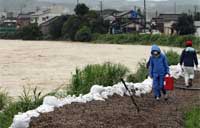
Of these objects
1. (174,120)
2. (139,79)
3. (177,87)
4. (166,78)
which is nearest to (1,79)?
(139,79)

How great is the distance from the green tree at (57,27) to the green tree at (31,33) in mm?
2217

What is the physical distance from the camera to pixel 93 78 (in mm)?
11164

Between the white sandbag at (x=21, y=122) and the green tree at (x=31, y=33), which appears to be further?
the green tree at (x=31, y=33)

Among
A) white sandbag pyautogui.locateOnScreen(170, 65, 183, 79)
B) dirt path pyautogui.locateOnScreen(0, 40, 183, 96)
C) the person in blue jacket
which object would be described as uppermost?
the person in blue jacket

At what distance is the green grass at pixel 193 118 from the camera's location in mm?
6754

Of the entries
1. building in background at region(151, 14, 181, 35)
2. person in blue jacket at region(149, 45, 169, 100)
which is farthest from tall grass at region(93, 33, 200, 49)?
person in blue jacket at region(149, 45, 169, 100)

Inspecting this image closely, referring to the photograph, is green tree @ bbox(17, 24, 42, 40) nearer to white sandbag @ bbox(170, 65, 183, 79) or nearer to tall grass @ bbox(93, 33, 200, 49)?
tall grass @ bbox(93, 33, 200, 49)

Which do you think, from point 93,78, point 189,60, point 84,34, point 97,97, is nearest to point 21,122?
point 97,97

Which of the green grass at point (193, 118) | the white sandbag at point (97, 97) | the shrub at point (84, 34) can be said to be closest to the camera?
the green grass at point (193, 118)

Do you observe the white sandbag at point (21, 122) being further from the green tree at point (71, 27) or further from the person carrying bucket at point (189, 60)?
the green tree at point (71, 27)

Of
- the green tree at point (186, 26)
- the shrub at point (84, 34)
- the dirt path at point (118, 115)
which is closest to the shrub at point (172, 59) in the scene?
the dirt path at point (118, 115)

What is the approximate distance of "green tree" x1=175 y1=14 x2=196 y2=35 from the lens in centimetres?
6361

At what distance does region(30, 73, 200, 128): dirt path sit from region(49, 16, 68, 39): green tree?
67382 millimetres

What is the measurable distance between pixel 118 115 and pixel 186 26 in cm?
5908
